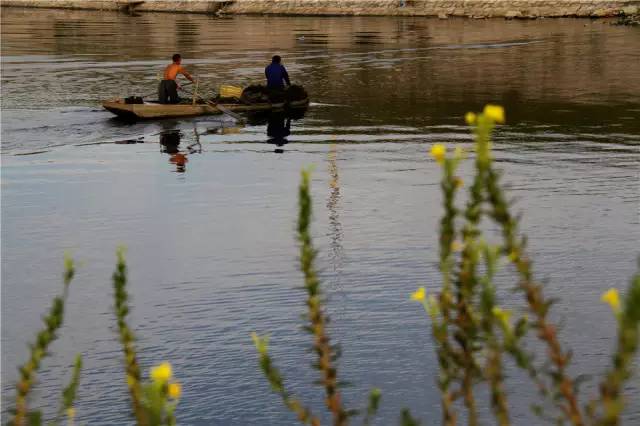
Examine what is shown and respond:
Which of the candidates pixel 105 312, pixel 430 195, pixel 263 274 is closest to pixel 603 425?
pixel 105 312

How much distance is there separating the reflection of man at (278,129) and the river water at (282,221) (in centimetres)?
17

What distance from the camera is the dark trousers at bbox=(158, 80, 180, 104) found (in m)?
32.7

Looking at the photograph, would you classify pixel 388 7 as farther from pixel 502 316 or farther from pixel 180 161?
pixel 502 316

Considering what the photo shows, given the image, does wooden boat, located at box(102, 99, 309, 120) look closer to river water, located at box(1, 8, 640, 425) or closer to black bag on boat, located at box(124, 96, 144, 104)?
black bag on boat, located at box(124, 96, 144, 104)

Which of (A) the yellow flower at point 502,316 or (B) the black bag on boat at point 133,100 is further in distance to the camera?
(B) the black bag on boat at point 133,100

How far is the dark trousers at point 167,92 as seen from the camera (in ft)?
107

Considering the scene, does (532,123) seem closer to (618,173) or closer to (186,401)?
(618,173)

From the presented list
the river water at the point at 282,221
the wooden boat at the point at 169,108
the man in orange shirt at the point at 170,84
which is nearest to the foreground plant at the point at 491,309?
the river water at the point at 282,221

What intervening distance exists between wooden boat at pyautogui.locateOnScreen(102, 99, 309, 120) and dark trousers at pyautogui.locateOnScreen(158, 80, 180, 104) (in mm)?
282

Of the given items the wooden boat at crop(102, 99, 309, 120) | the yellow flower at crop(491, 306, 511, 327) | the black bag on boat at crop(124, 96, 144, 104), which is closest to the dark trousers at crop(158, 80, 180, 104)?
the wooden boat at crop(102, 99, 309, 120)

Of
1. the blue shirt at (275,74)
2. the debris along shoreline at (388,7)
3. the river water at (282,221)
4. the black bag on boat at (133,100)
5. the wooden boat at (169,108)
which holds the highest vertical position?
the debris along shoreline at (388,7)

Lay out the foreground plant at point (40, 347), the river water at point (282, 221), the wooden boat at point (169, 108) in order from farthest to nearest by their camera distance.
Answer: the wooden boat at point (169, 108) < the river water at point (282, 221) < the foreground plant at point (40, 347)

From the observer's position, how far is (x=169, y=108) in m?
32.3

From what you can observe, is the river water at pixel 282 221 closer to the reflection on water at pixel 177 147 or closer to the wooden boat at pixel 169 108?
the reflection on water at pixel 177 147
